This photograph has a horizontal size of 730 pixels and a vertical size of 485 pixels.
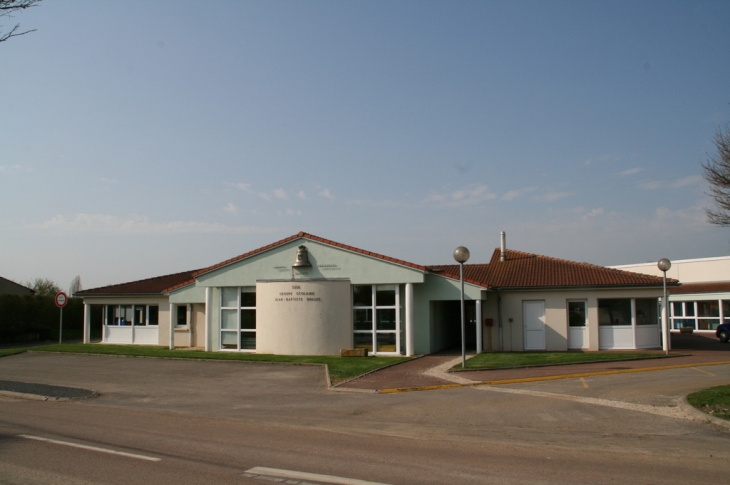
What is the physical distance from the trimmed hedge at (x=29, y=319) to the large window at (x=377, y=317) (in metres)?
25.0

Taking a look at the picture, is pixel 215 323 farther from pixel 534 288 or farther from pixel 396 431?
pixel 396 431

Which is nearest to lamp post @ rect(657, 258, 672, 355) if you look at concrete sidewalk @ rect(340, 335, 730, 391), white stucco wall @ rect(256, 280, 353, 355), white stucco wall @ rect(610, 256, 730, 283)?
concrete sidewalk @ rect(340, 335, 730, 391)

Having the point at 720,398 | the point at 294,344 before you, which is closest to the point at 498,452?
the point at 720,398

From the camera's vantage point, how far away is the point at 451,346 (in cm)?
2745

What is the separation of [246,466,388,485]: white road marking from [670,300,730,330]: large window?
37.6 meters

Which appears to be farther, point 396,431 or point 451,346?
point 451,346

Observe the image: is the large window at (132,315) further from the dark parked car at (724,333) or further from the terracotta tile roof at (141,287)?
the dark parked car at (724,333)

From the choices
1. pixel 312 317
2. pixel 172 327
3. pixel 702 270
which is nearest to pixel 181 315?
pixel 172 327

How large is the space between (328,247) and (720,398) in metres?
14.5

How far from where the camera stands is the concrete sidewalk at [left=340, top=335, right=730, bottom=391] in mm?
15625

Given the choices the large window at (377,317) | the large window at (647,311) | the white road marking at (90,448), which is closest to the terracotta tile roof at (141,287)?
the large window at (377,317)

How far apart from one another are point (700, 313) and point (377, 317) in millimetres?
27053

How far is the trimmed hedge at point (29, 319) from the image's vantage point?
119 ft

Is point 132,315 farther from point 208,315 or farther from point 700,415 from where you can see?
point 700,415
